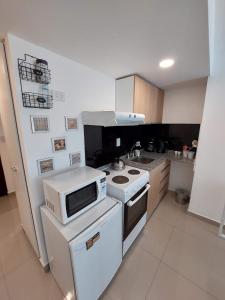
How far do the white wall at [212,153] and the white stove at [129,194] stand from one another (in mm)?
987

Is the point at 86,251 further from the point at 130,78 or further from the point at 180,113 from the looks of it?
the point at 180,113

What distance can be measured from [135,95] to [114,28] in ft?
3.14

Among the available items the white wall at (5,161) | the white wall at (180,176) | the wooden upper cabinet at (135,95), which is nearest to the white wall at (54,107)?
the wooden upper cabinet at (135,95)

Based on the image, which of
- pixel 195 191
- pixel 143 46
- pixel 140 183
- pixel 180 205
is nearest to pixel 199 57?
pixel 143 46

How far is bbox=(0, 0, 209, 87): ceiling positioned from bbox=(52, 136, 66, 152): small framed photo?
79cm

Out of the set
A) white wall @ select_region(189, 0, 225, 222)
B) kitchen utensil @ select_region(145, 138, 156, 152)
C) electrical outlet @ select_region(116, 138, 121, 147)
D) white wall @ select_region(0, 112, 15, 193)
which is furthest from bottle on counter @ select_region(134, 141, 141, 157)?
white wall @ select_region(0, 112, 15, 193)

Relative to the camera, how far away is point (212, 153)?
6.31 feet

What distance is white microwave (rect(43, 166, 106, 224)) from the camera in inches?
40.5

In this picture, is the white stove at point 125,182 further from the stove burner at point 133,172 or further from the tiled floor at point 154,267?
the tiled floor at point 154,267

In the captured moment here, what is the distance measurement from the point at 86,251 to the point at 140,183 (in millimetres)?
884

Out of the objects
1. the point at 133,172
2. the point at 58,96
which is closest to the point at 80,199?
the point at 133,172

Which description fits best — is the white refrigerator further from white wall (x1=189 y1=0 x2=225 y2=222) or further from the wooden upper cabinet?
white wall (x1=189 y1=0 x2=225 y2=222)

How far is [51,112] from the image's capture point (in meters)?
1.28

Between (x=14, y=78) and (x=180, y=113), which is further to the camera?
(x=180, y=113)
